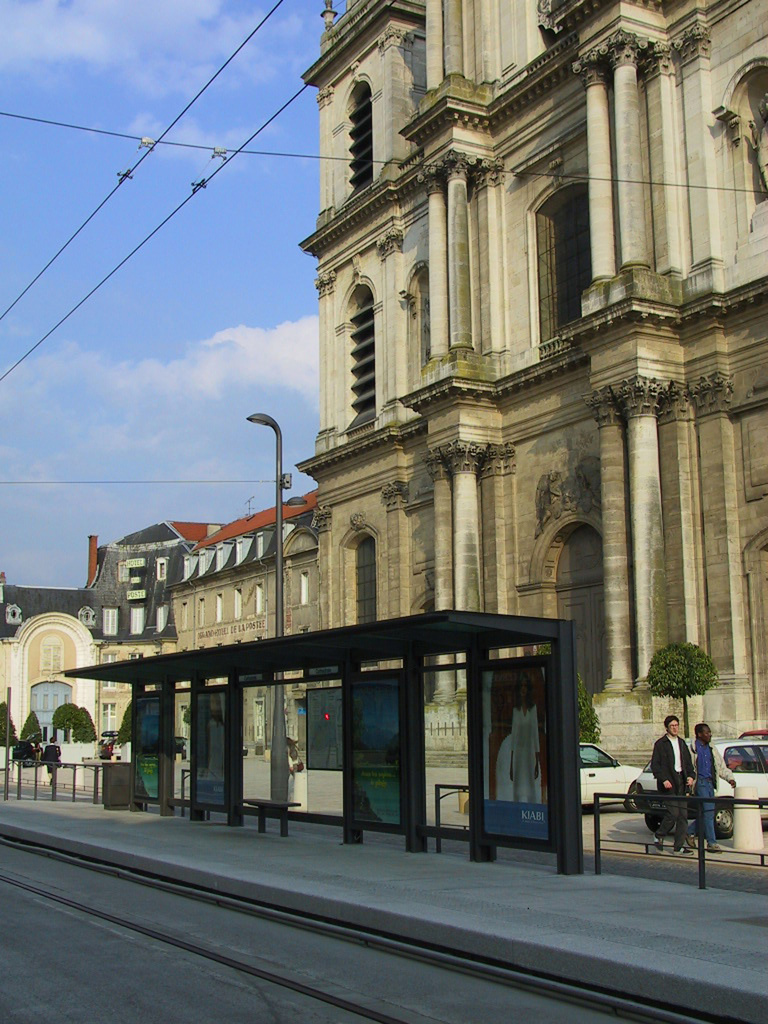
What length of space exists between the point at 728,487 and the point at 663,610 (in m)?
3.45

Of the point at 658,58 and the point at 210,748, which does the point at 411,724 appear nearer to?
the point at 210,748

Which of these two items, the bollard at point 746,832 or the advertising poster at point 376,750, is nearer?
the bollard at point 746,832

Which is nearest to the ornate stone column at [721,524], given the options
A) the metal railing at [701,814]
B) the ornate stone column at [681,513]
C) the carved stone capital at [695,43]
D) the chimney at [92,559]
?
the ornate stone column at [681,513]

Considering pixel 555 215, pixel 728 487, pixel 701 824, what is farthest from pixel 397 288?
pixel 701 824

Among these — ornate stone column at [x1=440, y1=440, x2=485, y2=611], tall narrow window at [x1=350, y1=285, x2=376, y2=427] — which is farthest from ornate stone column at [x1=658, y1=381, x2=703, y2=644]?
tall narrow window at [x1=350, y1=285, x2=376, y2=427]

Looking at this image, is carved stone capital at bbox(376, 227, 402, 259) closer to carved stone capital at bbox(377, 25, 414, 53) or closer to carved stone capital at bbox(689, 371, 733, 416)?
carved stone capital at bbox(377, 25, 414, 53)

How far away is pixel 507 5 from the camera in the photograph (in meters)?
41.1

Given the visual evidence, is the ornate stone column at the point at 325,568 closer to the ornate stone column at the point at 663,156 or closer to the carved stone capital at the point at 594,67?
the ornate stone column at the point at 663,156

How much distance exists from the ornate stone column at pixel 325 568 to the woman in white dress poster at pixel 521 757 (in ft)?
112

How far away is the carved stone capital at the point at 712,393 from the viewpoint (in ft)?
102

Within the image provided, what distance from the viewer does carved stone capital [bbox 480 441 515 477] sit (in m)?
38.9

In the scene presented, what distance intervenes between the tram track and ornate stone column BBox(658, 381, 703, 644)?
19.2 meters

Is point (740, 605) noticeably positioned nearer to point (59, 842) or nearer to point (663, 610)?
point (663, 610)

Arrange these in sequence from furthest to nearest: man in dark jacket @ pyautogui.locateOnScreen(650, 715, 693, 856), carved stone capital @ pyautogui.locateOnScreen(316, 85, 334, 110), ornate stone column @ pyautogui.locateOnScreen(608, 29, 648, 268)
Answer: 1. carved stone capital @ pyautogui.locateOnScreen(316, 85, 334, 110)
2. ornate stone column @ pyautogui.locateOnScreen(608, 29, 648, 268)
3. man in dark jacket @ pyautogui.locateOnScreen(650, 715, 693, 856)
